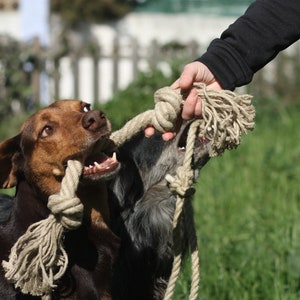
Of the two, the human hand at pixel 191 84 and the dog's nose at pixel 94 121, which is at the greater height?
the human hand at pixel 191 84

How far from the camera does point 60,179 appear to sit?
3.41m

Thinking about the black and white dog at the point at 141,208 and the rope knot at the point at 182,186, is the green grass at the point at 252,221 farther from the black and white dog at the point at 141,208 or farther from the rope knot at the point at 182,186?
the rope knot at the point at 182,186

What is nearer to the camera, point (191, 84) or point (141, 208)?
point (191, 84)

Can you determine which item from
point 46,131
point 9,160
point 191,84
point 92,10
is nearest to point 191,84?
point 191,84

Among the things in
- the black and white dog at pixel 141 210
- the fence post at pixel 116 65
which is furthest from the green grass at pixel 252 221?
the fence post at pixel 116 65

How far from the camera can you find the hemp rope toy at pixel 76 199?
3.24m

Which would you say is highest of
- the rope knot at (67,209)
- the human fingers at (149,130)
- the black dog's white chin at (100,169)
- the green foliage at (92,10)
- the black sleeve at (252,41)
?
the black sleeve at (252,41)

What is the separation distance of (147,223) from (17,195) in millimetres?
604

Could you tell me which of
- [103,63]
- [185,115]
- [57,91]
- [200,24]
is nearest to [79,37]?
[200,24]

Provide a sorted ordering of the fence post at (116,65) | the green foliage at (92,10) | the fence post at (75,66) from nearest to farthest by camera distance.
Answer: the fence post at (75,66) < the fence post at (116,65) < the green foliage at (92,10)

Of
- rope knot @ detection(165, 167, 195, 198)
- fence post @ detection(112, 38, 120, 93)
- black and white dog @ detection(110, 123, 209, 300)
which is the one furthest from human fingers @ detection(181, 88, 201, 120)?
fence post @ detection(112, 38, 120, 93)

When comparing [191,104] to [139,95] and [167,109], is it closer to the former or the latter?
[167,109]

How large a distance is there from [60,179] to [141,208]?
515mm

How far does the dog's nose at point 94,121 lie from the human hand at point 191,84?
29cm
